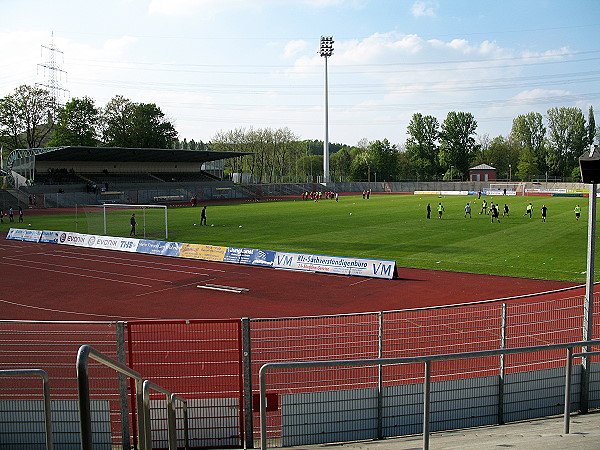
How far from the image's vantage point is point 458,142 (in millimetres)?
132625

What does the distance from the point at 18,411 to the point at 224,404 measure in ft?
9.02

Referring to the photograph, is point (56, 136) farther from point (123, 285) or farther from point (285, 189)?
point (123, 285)

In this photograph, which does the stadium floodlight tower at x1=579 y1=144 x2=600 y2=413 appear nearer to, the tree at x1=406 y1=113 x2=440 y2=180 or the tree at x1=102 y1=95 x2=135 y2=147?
the tree at x1=102 y1=95 x2=135 y2=147

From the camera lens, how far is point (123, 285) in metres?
23.6

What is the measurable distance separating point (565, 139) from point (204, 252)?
4694 inches

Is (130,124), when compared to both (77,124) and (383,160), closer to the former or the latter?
(77,124)

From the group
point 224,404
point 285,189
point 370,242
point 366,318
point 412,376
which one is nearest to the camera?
point 224,404

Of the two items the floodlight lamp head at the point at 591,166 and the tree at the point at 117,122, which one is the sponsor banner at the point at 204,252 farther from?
the tree at the point at 117,122

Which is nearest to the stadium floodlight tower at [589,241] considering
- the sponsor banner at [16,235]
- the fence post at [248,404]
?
the fence post at [248,404]

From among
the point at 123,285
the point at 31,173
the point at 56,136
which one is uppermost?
the point at 56,136

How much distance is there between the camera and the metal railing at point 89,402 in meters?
3.82

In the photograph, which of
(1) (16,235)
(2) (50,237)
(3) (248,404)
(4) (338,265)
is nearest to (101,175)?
(1) (16,235)

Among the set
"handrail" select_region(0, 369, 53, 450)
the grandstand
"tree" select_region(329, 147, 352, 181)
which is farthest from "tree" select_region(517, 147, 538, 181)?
"handrail" select_region(0, 369, 53, 450)

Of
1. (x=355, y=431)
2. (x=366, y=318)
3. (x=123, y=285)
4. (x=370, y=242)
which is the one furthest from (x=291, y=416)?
(x=370, y=242)
